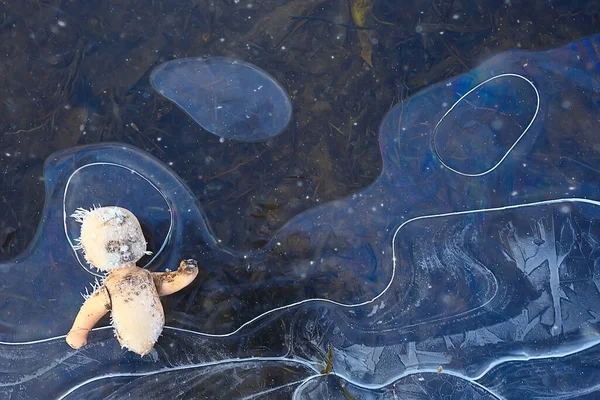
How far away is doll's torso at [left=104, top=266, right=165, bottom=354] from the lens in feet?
3.32

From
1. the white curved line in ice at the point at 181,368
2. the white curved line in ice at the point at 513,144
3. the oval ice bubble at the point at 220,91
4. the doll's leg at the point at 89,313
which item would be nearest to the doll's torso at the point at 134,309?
the doll's leg at the point at 89,313

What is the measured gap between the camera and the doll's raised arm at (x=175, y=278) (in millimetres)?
1121

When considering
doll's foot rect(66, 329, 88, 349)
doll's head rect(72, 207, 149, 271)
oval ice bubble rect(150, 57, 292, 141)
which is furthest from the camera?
oval ice bubble rect(150, 57, 292, 141)

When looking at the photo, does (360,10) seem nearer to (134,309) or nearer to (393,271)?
(393,271)

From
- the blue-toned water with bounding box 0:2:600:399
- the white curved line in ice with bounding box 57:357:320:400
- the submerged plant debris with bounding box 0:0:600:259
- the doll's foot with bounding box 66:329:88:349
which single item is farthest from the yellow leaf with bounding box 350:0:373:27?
the doll's foot with bounding box 66:329:88:349

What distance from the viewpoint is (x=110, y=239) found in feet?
3.29

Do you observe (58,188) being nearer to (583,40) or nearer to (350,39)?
(350,39)

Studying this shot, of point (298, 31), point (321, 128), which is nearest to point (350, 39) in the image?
point (298, 31)

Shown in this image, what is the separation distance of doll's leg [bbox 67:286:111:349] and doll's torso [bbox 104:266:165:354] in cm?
3

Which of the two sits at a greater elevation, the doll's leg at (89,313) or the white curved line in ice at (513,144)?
the white curved line in ice at (513,144)

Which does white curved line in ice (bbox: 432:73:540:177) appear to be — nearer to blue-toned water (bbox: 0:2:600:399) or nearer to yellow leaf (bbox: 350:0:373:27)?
blue-toned water (bbox: 0:2:600:399)

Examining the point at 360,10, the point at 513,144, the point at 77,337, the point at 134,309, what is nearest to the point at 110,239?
the point at 134,309

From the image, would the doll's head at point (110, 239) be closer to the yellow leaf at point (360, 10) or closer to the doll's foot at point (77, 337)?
the doll's foot at point (77, 337)

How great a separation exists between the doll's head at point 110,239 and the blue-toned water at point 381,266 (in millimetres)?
192
